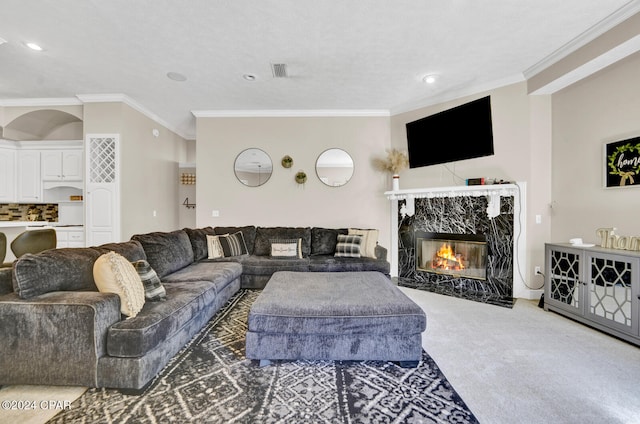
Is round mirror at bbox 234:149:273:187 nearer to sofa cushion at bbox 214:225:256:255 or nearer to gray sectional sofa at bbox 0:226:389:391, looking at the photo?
sofa cushion at bbox 214:225:256:255

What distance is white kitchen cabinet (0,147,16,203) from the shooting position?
4617 mm

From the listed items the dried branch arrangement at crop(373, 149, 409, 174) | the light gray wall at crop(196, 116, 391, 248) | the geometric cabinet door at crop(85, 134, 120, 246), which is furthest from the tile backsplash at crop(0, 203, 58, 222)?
the dried branch arrangement at crop(373, 149, 409, 174)

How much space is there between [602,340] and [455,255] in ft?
5.94

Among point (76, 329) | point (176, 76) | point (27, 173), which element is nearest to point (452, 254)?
point (76, 329)

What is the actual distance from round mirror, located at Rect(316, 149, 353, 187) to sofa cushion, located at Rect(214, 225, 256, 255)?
1.53 m

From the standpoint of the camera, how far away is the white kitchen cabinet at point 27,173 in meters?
4.77

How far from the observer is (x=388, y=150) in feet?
15.6

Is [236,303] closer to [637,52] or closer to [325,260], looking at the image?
[325,260]

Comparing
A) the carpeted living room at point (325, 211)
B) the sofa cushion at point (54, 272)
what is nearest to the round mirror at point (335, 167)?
the carpeted living room at point (325, 211)

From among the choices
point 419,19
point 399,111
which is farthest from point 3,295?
point 399,111

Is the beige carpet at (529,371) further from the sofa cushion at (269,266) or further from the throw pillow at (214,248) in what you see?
the throw pillow at (214,248)

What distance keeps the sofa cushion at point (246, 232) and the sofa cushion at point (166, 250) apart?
0.89 m

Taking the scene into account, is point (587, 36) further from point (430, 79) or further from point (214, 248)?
point (214, 248)

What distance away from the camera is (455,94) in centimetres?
400
